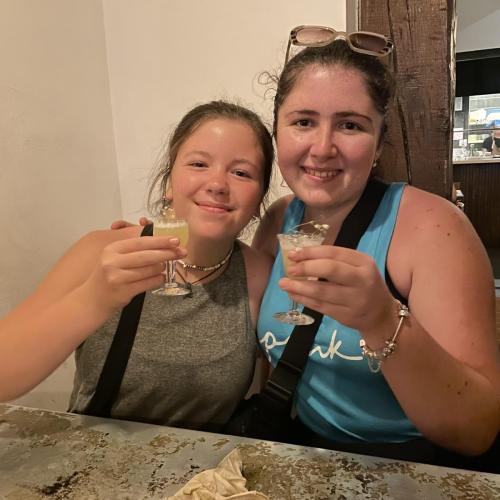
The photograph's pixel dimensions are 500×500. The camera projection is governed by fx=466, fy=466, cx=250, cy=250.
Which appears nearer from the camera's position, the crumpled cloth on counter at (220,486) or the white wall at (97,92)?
the crumpled cloth on counter at (220,486)

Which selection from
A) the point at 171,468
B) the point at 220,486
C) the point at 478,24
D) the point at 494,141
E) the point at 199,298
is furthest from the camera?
the point at 494,141

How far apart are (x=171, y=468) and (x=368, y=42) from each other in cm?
150

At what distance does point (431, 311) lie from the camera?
1.34 meters

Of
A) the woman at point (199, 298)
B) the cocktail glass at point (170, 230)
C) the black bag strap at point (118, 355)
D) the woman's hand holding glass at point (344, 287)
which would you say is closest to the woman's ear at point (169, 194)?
the woman at point (199, 298)

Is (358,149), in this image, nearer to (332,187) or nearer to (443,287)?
(332,187)

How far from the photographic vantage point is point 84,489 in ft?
3.54

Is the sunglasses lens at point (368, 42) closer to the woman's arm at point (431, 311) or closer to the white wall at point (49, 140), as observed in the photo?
the woman's arm at point (431, 311)

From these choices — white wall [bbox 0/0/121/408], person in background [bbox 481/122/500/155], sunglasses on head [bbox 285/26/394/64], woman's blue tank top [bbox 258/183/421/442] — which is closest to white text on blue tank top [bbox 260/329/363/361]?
woman's blue tank top [bbox 258/183/421/442]

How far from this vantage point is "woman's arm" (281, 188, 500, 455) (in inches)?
41.6

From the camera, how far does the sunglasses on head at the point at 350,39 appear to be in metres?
1.63

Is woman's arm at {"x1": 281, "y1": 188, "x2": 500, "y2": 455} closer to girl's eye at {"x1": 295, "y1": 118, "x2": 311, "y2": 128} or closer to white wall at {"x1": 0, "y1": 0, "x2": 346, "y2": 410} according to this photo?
girl's eye at {"x1": 295, "y1": 118, "x2": 311, "y2": 128}

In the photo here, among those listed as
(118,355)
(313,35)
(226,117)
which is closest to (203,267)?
(118,355)

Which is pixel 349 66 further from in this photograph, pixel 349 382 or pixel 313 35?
pixel 349 382

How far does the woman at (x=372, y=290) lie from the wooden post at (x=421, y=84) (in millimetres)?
648
